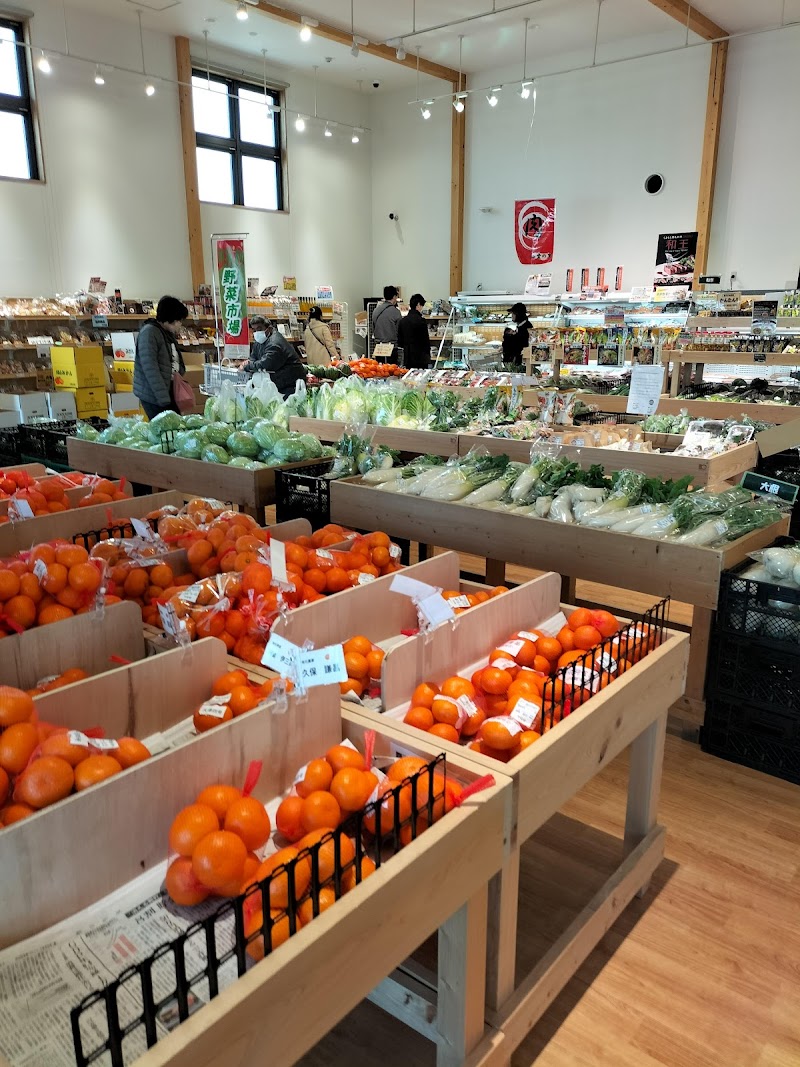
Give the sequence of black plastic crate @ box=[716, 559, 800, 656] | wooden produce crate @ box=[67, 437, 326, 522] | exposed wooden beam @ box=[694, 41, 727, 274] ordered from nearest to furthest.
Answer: black plastic crate @ box=[716, 559, 800, 656] < wooden produce crate @ box=[67, 437, 326, 522] < exposed wooden beam @ box=[694, 41, 727, 274]

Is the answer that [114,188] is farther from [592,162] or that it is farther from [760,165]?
[760,165]

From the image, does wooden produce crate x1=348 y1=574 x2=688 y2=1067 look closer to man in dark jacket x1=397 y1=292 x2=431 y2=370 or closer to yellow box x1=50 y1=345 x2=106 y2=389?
man in dark jacket x1=397 y1=292 x2=431 y2=370

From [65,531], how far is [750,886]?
2631mm

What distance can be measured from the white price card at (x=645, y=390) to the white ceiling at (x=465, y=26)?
5419mm

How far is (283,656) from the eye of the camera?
4.96 ft

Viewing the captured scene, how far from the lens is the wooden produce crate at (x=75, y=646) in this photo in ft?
5.94

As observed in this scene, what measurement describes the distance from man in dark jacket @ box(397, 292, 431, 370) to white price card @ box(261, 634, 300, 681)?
7710 mm

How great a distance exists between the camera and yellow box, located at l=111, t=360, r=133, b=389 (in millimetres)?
8852

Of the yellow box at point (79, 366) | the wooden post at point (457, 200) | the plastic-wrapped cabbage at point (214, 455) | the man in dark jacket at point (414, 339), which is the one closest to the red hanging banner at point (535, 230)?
the wooden post at point (457, 200)

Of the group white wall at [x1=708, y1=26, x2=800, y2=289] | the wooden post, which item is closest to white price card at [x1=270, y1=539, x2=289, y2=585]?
white wall at [x1=708, y1=26, x2=800, y2=289]

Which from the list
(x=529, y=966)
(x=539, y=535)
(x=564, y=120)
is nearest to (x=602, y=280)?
(x=564, y=120)

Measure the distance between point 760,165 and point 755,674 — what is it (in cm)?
876

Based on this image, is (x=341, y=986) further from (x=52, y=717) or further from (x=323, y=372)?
(x=323, y=372)

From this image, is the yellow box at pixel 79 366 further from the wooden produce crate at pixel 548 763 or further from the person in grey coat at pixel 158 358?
the wooden produce crate at pixel 548 763
